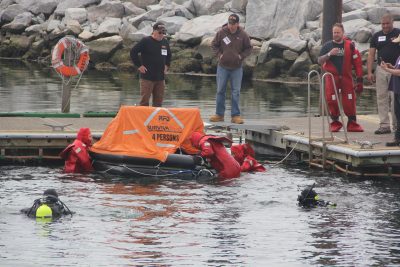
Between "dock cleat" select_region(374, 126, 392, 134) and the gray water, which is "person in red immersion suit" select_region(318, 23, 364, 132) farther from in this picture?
the gray water

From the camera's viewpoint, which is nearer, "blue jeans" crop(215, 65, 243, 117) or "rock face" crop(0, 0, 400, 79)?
"blue jeans" crop(215, 65, 243, 117)

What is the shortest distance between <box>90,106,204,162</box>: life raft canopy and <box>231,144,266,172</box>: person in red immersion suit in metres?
0.61

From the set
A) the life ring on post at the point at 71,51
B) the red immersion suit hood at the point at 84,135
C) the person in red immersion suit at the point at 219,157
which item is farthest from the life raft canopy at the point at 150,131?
Answer: the life ring on post at the point at 71,51

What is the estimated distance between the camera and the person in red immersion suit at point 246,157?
64.1 ft

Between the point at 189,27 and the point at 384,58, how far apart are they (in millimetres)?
27306

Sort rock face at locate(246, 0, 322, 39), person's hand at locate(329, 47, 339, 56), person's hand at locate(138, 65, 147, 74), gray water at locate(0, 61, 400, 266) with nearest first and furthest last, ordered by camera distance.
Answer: gray water at locate(0, 61, 400, 266) → person's hand at locate(329, 47, 339, 56) → person's hand at locate(138, 65, 147, 74) → rock face at locate(246, 0, 322, 39)

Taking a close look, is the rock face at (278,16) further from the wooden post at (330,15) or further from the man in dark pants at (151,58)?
the man in dark pants at (151,58)

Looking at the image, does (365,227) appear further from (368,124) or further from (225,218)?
(368,124)

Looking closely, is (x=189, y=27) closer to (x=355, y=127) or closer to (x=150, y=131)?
(x=355, y=127)

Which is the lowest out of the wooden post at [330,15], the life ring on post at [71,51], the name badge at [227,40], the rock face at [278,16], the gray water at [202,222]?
the gray water at [202,222]

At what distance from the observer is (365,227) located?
15414 mm

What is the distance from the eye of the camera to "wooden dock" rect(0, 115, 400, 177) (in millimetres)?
19047

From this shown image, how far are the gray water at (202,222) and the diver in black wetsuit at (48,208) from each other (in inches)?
6.0

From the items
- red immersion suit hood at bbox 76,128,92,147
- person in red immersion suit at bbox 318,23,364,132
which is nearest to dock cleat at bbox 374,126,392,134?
person in red immersion suit at bbox 318,23,364,132
